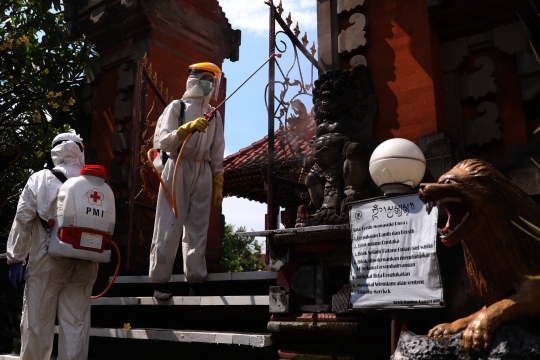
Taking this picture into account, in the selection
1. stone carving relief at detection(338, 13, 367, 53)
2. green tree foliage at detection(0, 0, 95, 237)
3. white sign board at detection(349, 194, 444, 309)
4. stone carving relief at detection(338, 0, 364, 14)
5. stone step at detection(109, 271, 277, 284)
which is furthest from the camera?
green tree foliage at detection(0, 0, 95, 237)

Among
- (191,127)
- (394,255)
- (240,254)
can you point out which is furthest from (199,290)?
(240,254)

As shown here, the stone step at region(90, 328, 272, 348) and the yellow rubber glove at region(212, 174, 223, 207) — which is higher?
the yellow rubber glove at region(212, 174, 223, 207)

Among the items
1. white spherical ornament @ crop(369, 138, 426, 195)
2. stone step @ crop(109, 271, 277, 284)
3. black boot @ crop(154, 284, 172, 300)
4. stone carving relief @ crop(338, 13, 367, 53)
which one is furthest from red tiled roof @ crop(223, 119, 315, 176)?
white spherical ornament @ crop(369, 138, 426, 195)

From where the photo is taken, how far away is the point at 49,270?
539 cm

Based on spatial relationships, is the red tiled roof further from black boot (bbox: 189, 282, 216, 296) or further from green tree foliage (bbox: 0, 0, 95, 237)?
green tree foliage (bbox: 0, 0, 95, 237)

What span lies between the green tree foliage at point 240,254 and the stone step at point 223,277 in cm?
1325

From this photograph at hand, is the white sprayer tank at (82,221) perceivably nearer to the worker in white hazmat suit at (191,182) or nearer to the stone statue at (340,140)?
the worker in white hazmat suit at (191,182)

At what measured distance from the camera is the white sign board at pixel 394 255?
3887mm

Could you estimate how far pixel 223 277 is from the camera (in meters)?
5.94

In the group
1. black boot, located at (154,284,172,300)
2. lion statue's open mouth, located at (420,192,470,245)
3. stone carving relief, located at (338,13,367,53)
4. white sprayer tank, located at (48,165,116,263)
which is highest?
stone carving relief, located at (338,13,367,53)

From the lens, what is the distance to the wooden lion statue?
10.9 feet

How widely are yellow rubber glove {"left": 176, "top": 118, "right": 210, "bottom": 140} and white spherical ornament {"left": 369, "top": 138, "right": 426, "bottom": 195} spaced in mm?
2238

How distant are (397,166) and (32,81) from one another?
282 inches

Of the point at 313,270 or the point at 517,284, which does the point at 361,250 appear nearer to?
the point at 313,270
